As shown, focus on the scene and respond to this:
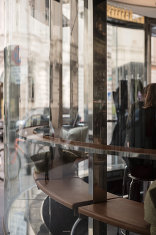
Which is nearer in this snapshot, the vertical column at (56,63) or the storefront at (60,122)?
the storefront at (60,122)

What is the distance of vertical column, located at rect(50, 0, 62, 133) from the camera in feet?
6.75

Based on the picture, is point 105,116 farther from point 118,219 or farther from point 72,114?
point 118,219

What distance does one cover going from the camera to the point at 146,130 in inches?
86.6

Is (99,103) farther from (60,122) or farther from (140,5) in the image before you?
(140,5)

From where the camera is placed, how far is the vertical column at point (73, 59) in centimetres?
202

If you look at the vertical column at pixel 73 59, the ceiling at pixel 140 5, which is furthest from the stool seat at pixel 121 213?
the ceiling at pixel 140 5

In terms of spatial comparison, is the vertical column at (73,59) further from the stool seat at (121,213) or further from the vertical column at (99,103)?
the stool seat at (121,213)

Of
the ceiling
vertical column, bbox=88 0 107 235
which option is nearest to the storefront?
vertical column, bbox=88 0 107 235

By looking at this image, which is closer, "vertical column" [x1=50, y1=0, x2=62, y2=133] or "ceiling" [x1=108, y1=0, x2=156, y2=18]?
"vertical column" [x1=50, y1=0, x2=62, y2=133]

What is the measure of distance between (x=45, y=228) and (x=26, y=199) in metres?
0.29

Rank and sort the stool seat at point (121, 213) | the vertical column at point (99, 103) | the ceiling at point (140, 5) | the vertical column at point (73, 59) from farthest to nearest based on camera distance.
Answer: the ceiling at point (140, 5)
the vertical column at point (73, 59)
the vertical column at point (99, 103)
the stool seat at point (121, 213)

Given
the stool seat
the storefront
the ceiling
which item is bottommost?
the stool seat

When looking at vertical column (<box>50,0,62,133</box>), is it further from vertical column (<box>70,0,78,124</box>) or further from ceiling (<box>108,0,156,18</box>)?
ceiling (<box>108,0,156,18</box>)

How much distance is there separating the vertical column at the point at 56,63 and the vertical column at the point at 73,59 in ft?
0.24
